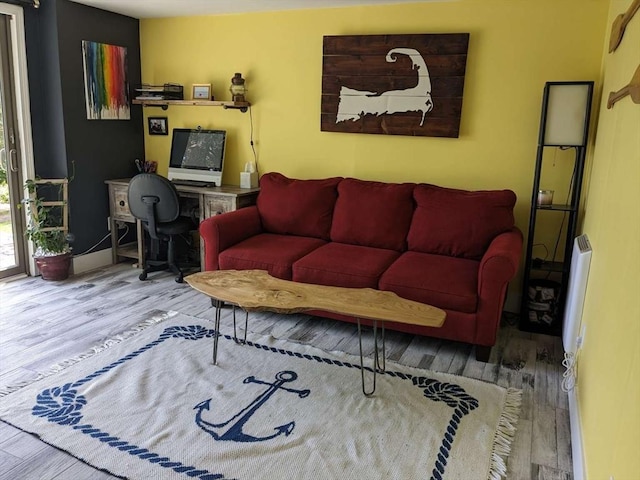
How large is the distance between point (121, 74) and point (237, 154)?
1.25m

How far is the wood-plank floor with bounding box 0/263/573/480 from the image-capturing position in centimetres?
208

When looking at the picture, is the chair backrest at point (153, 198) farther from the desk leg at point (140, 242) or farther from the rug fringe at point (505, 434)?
the rug fringe at point (505, 434)

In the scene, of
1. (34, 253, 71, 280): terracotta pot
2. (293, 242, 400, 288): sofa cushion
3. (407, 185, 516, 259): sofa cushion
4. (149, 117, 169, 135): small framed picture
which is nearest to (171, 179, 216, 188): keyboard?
(149, 117, 169, 135): small framed picture

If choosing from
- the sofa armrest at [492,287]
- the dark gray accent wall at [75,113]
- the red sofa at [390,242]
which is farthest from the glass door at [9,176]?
the sofa armrest at [492,287]

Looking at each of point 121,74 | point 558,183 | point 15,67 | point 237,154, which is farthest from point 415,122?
point 15,67

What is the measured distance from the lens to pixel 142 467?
6.56 ft

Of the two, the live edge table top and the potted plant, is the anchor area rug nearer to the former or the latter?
the live edge table top

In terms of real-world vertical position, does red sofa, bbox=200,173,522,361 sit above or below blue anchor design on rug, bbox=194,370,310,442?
above

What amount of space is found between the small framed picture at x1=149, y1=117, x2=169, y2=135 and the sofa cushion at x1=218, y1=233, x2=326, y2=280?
5.71ft

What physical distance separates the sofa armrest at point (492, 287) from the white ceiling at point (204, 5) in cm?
201

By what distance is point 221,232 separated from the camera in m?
3.62

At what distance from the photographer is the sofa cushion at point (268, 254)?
11.2 ft

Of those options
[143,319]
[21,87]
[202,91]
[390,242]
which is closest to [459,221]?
[390,242]

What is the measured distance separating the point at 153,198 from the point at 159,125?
45.7 inches
